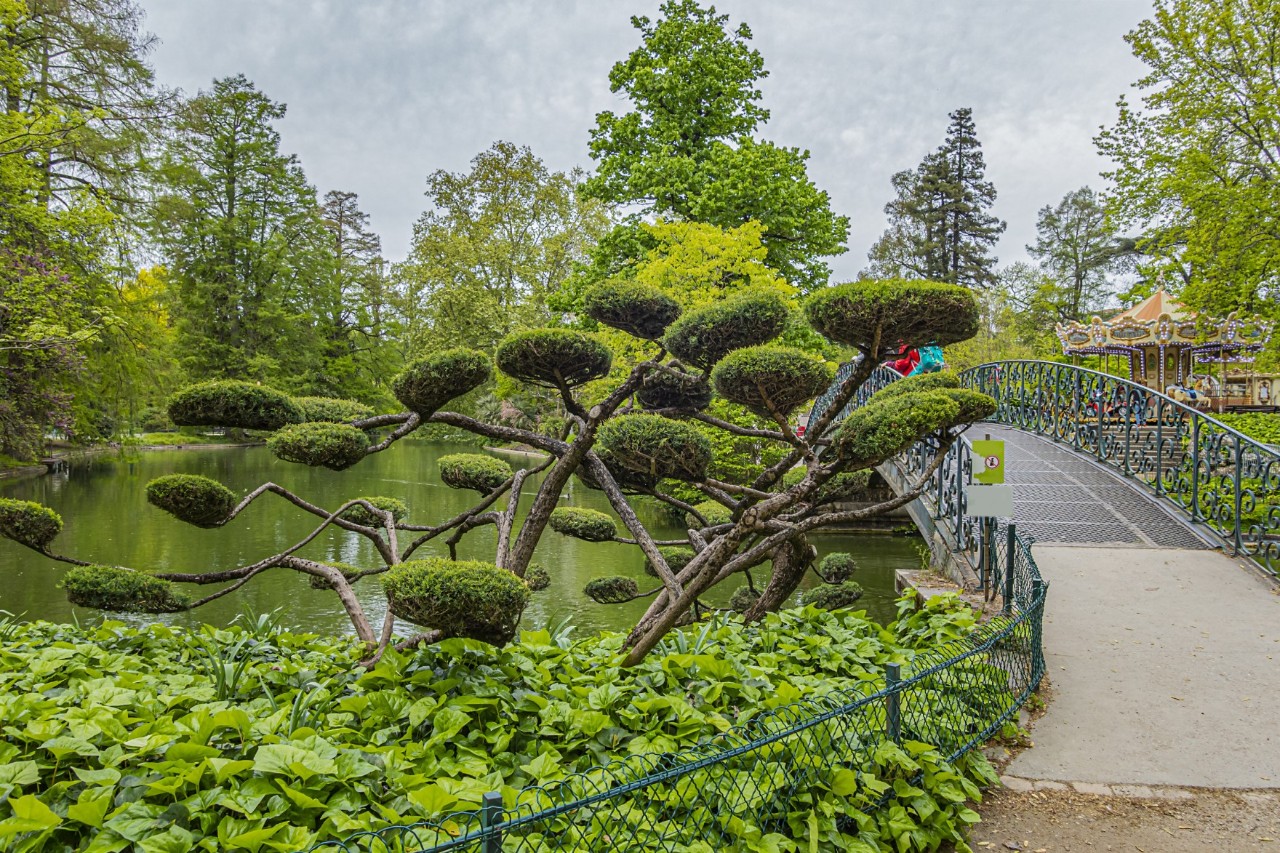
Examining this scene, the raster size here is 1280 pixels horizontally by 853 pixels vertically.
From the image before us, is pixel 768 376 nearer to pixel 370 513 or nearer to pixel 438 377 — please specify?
pixel 438 377

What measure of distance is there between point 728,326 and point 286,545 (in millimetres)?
10557

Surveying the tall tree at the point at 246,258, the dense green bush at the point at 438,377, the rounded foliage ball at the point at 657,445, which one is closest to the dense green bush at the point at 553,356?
the dense green bush at the point at 438,377

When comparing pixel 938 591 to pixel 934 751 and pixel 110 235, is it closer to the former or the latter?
pixel 934 751

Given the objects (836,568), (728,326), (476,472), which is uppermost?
(728,326)

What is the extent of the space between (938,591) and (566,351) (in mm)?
3337

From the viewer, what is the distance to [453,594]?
2854 mm

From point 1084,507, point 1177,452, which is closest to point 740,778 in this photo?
point 1084,507

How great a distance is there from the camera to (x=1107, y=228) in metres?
14.2

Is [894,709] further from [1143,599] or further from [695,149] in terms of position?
[695,149]

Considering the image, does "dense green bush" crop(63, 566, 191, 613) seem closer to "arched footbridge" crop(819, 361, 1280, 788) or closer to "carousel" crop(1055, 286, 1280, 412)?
"arched footbridge" crop(819, 361, 1280, 788)

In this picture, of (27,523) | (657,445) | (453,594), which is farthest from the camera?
(27,523)

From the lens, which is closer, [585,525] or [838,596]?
[585,525]

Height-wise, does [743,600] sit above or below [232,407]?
below

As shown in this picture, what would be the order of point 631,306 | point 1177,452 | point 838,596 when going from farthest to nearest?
point 1177,452
point 838,596
point 631,306
